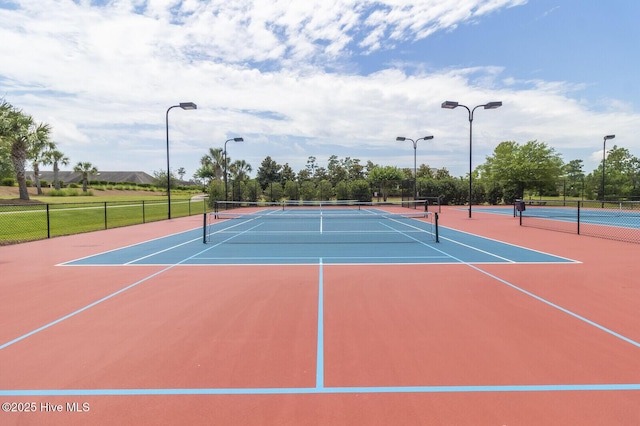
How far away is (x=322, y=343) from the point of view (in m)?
4.74

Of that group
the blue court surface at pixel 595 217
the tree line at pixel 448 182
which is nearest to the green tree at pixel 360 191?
the tree line at pixel 448 182

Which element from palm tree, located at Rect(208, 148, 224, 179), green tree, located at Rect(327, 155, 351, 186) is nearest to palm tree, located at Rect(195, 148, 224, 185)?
palm tree, located at Rect(208, 148, 224, 179)

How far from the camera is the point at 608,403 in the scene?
3.39 meters

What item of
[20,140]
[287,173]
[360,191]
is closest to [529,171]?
[360,191]

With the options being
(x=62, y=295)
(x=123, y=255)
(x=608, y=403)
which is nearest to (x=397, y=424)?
(x=608, y=403)

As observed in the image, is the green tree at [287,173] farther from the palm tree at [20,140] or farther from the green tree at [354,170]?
the palm tree at [20,140]

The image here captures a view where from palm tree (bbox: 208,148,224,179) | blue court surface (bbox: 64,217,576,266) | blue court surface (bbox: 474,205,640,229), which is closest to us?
blue court surface (bbox: 64,217,576,266)

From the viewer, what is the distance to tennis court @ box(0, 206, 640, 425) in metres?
3.37

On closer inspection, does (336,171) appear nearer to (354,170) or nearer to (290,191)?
(354,170)

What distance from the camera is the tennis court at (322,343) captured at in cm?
337

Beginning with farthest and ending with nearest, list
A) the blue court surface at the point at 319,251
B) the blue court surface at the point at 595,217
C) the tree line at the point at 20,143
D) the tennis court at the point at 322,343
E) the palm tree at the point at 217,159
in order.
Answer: the palm tree at the point at 217,159, the tree line at the point at 20,143, the blue court surface at the point at 595,217, the blue court surface at the point at 319,251, the tennis court at the point at 322,343

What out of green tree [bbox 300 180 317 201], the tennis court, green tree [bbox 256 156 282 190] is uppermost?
green tree [bbox 256 156 282 190]

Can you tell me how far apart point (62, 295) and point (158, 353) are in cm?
396

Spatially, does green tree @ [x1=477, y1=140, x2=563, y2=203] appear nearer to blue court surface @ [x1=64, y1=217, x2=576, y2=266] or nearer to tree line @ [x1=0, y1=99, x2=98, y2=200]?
blue court surface @ [x1=64, y1=217, x2=576, y2=266]
